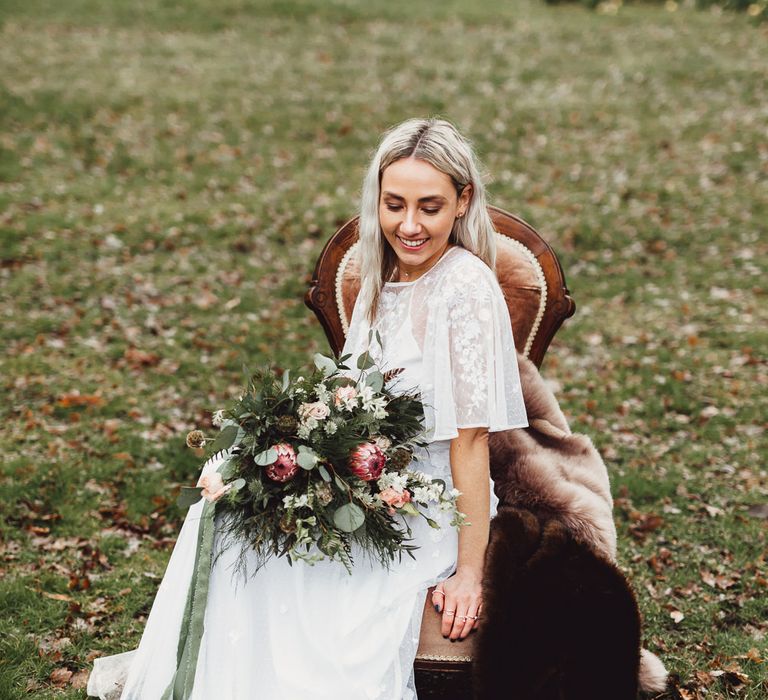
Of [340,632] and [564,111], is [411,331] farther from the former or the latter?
[564,111]

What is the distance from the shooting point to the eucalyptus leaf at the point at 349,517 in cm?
256

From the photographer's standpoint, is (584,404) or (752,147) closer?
(584,404)

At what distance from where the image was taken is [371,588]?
106 inches

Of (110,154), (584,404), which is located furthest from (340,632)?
(110,154)

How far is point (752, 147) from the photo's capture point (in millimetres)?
10680

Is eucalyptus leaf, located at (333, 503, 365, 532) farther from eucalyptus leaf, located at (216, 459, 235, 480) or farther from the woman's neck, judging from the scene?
the woman's neck

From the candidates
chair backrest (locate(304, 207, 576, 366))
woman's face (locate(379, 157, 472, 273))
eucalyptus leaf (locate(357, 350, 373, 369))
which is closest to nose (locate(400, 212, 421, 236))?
woman's face (locate(379, 157, 472, 273))

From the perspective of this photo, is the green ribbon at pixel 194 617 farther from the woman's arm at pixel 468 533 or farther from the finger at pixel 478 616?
the finger at pixel 478 616

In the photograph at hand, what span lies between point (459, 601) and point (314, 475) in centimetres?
67

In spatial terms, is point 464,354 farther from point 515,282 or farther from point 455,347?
point 515,282

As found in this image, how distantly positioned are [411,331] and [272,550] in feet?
3.18

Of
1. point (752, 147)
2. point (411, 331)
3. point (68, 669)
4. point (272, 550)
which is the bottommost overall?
point (68, 669)

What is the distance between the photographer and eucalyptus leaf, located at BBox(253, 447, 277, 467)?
254 centimetres

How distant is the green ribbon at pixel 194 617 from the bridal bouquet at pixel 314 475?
0.26ft
